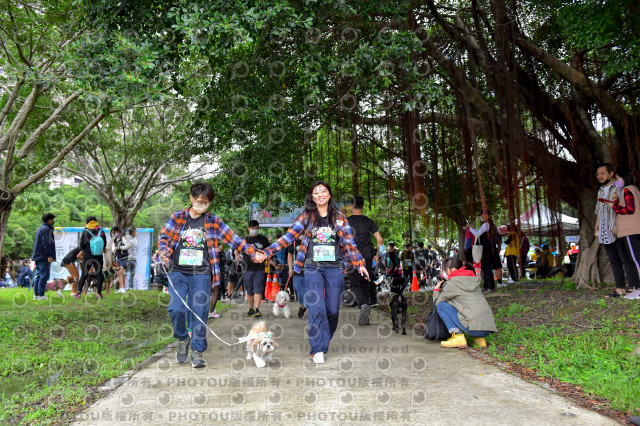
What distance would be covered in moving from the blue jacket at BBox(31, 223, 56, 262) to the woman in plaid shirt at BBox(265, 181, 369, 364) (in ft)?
22.6

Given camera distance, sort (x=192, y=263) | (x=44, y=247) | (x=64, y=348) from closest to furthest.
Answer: (x=192, y=263), (x=64, y=348), (x=44, y=247)

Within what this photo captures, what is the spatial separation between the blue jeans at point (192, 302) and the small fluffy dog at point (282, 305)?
3179 millimetres

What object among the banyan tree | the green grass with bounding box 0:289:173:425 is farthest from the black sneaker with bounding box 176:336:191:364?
the banyan tree

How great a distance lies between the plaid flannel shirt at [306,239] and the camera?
16.8 feet

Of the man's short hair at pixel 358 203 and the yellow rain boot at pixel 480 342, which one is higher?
the man's short hair at pixel 358 203

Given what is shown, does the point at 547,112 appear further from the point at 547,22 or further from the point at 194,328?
the point at 194,328

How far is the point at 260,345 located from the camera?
4.61 m

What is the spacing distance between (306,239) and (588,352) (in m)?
2.81

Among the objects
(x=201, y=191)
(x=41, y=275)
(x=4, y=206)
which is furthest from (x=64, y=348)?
(x=4, y=206)

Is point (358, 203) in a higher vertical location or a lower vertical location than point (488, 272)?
higher

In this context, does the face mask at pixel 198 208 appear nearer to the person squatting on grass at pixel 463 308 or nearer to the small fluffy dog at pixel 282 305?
the person squatting on grass at pixel 463 308

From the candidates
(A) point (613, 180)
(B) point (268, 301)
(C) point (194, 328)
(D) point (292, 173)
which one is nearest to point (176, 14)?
(C) point (194, 328)

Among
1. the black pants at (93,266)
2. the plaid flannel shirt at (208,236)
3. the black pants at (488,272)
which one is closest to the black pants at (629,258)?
the black pants at (488,272)

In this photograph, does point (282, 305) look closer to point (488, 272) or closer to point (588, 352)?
point (488, 272)
